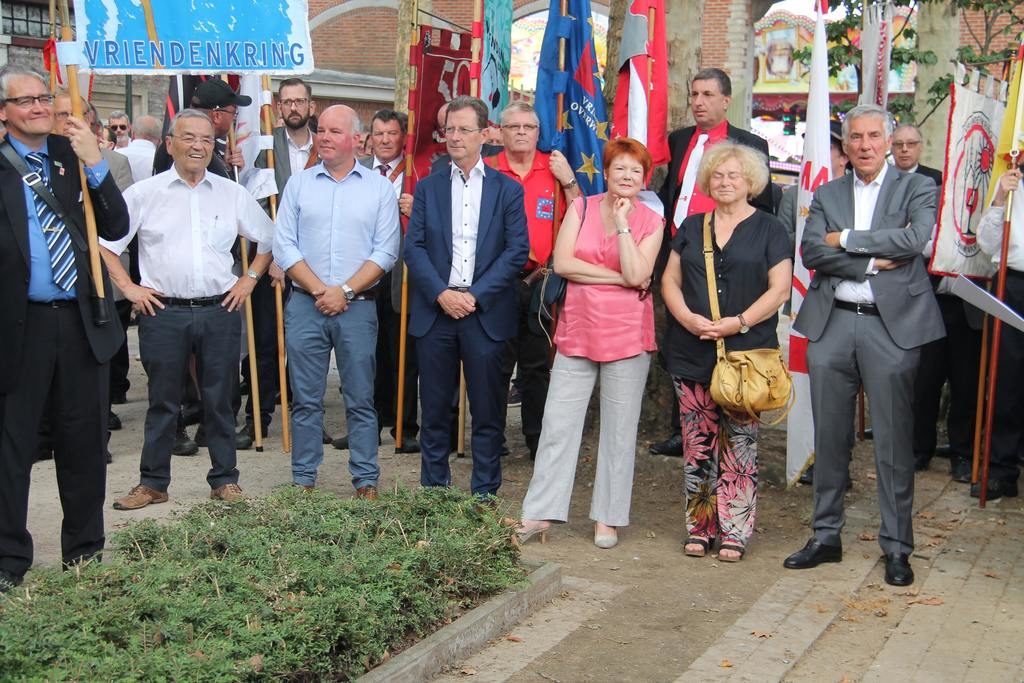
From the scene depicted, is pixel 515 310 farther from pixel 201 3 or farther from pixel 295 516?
pixel 201 3

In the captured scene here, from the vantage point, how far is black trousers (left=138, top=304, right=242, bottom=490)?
7324mm

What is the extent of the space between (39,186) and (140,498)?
2.30 m

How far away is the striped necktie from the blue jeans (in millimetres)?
1858

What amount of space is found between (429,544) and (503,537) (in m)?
0.45

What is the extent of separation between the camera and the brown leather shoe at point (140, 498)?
723 centimetres

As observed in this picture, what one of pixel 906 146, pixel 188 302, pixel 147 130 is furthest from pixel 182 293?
pixel 147 130

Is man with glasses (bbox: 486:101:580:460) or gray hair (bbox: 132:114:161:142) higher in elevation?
gray hair (bbox: 132:114:161:142)

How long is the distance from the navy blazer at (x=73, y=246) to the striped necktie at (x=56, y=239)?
0.03 m

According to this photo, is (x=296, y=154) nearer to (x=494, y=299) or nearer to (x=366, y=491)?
(x=494, y=299)

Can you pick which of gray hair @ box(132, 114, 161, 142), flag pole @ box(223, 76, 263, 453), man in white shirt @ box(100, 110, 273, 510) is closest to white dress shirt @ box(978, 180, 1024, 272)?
man in white shirt @ box(100, 110, 273, 510)

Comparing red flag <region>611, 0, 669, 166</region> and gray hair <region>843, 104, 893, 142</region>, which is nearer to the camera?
gray hair <region>843, 104, 893, 142</region>

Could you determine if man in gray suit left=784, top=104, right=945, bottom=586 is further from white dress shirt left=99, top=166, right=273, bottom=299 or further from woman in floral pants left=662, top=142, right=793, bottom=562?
white dress shirt left=99, top=166, right=273, bottom=299

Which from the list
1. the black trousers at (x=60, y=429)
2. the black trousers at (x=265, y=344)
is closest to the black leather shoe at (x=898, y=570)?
the black trousers at (x=60, y=429)

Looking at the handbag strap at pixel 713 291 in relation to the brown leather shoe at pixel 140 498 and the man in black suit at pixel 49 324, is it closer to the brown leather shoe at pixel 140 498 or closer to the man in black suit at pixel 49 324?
the man in black suit at pixel 49 324
